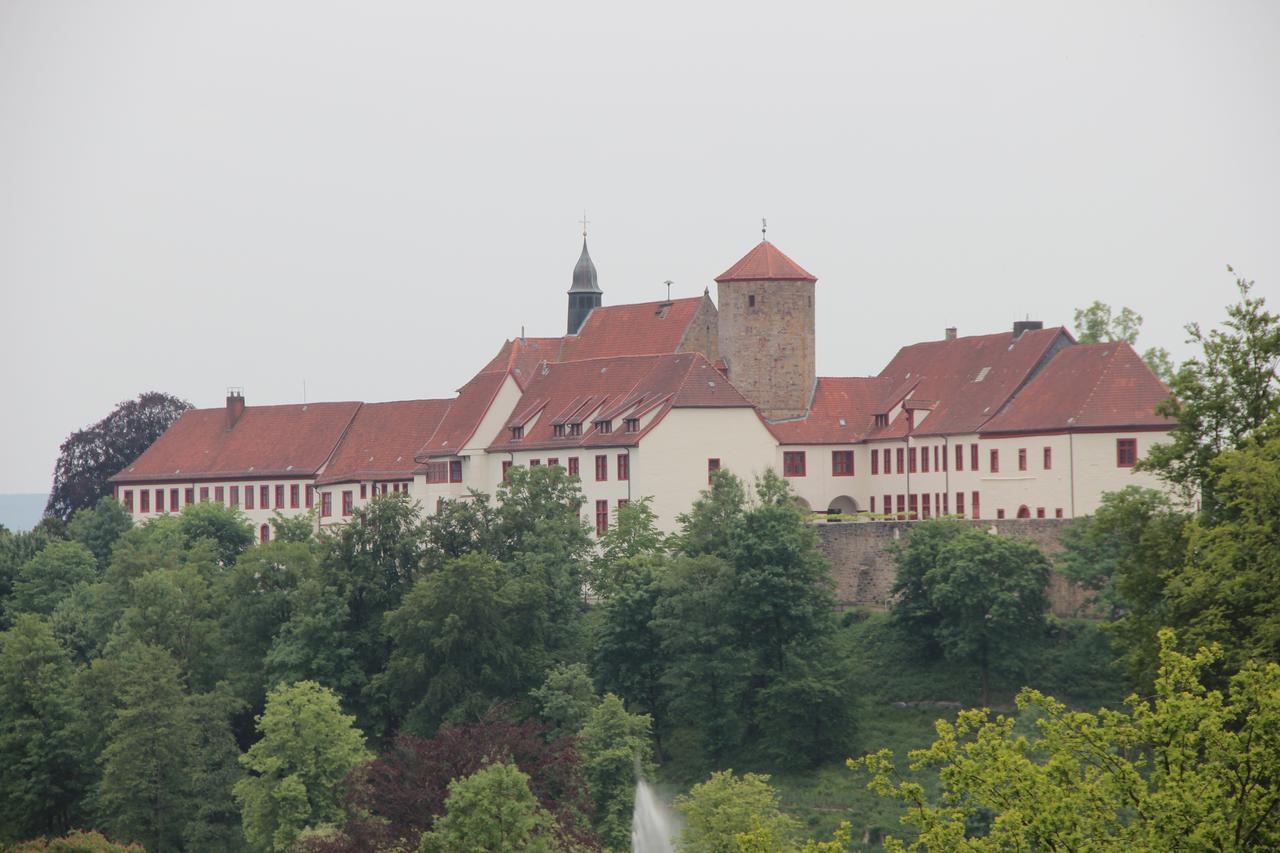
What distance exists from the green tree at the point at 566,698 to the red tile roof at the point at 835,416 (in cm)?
2081

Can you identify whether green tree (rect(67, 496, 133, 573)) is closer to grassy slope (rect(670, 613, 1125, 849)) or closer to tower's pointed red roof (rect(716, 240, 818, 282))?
tower's pointed red roof (rect(716, 240, 818, 282))

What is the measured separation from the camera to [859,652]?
62656 millimetres

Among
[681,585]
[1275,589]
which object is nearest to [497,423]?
[681,585]

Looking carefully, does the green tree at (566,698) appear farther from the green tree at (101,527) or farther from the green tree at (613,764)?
the green tree at (101,527)

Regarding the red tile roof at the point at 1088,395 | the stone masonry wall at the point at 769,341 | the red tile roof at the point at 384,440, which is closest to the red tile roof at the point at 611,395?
Result: the stone masonry wall at the point at 769,341

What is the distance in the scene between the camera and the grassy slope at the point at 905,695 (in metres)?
53.8

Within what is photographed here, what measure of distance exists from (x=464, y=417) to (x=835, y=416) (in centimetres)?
1365

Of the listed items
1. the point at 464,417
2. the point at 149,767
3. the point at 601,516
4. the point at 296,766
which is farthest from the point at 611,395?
the point at 296,766

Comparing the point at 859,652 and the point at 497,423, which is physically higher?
the point at 497,423

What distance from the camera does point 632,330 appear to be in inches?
3334

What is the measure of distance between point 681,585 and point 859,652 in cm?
535

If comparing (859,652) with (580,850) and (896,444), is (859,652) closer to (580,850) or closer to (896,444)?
(896,444)

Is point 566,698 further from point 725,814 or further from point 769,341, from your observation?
point 769,341

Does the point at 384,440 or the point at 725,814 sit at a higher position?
the point at 384,440
